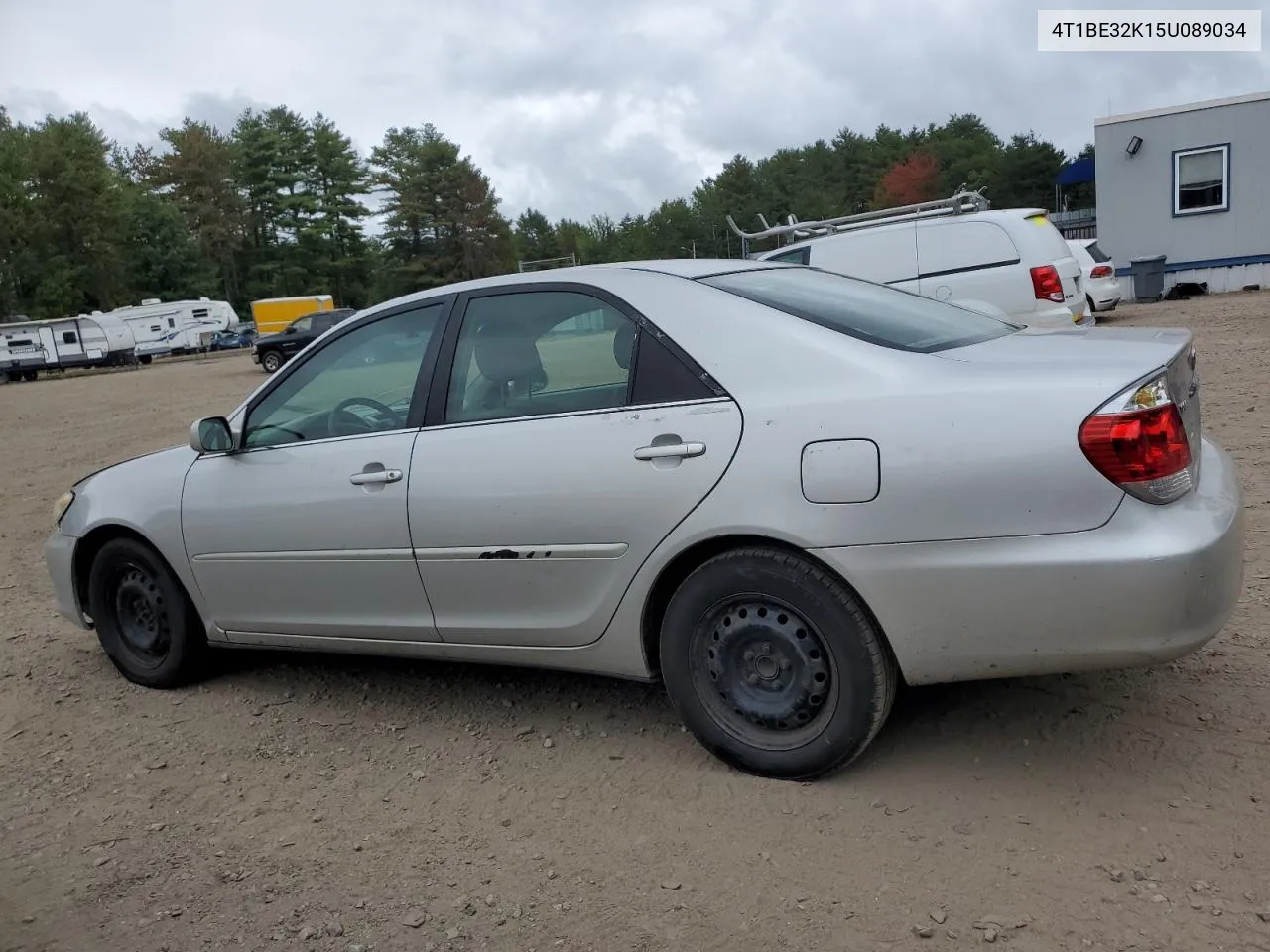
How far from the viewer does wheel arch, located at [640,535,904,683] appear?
2.98 m

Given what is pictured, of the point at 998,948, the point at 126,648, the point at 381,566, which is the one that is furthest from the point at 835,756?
the point at 126,648

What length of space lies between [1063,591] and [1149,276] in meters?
21.6

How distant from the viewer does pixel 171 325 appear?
4762cm

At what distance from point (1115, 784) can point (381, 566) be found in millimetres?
2456

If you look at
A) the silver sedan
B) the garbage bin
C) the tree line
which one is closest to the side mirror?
the silver sedan

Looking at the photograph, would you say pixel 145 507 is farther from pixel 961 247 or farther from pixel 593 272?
pixel 961 247

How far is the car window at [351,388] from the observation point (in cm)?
388

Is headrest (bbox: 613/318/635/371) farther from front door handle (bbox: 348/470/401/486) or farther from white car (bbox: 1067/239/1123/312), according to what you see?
white car (bbox: 1067/239/1123/312)

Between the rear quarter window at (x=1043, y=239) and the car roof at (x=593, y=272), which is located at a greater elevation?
the car roof at (x=593, y=272)

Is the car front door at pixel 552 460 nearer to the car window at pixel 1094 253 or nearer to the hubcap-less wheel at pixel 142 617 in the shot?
the hubcap-less wheel at pixel 142 617

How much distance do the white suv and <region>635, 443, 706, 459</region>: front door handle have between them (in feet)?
21.9

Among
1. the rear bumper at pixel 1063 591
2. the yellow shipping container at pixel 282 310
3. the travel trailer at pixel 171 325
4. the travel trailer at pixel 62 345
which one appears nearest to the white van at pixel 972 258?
the rear bumper at pixel 1063 591

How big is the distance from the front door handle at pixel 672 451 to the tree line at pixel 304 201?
5533cm

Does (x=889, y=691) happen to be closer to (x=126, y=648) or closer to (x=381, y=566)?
(x=381, y=566)
